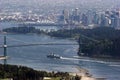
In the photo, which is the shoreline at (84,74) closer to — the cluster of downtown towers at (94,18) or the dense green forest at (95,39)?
the dense green forest at (95,39)

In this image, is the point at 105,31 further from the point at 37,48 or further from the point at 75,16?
the point at 75,16

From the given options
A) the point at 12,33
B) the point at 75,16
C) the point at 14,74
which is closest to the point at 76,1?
the point at 75,16

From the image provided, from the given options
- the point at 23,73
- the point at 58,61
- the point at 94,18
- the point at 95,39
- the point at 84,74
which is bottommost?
the point at 94,18

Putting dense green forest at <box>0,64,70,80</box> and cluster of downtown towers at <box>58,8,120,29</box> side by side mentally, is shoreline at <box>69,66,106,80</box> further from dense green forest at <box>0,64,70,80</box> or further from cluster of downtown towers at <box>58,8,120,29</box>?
cluster of downtown towers at <box>58,8,120,29</box>

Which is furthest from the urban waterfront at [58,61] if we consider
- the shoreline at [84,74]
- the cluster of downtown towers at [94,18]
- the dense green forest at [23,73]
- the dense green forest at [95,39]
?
the cluster of downtown towers at [94,18]

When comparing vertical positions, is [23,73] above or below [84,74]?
above

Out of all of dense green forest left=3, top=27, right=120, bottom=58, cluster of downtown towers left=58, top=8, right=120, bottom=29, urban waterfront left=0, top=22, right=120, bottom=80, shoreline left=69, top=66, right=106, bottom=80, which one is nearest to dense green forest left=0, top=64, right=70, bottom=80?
shoreline left=69, top=66, right=106, bottom=80

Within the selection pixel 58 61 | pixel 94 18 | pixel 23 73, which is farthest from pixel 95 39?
pixel 23 73

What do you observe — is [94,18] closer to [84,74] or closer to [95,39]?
[95,39]
